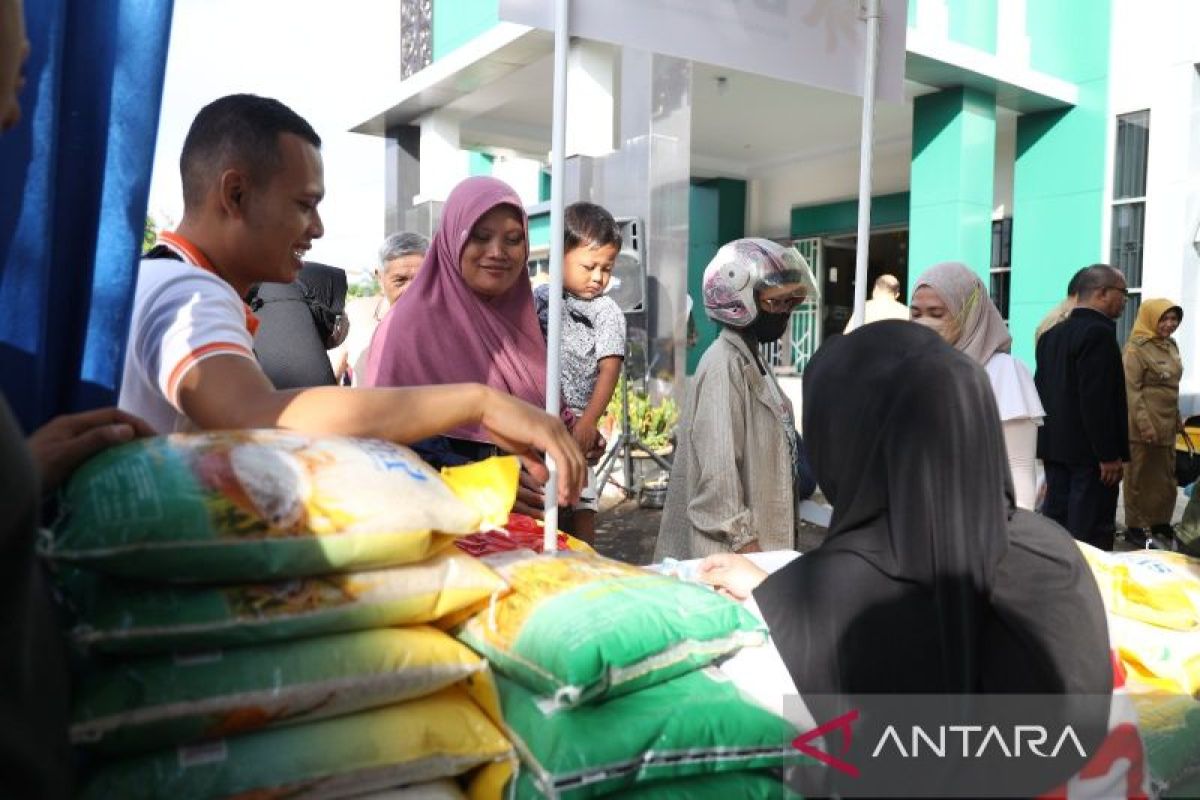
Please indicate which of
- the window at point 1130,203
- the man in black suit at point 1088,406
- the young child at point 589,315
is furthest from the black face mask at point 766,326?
the window at point 1130,203

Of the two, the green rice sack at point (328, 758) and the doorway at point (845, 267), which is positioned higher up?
the doorway at point (845, 267)

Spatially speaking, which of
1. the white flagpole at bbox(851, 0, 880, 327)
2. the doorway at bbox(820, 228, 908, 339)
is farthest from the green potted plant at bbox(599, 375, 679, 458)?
the doorway at bbox(820, 228, 908, 339)

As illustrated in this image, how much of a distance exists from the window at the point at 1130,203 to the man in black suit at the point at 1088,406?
4.78 meters

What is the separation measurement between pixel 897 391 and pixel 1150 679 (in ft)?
2.95

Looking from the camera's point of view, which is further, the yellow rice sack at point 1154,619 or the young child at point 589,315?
the young child at point 589,315

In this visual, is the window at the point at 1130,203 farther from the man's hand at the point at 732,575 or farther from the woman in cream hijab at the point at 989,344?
the man's hand at the point at 732,575

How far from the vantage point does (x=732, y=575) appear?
6.05 feet

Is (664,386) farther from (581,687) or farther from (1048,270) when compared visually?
(581,687)

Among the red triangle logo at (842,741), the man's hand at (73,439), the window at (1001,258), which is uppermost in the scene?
the window at (1001,258)

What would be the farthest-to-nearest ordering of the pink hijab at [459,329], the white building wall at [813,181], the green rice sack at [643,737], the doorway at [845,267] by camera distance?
the doorway at [845,267]
the white building wall at [813,181]
the pink hijab at [459,329]
the green rice sack at [643,737]

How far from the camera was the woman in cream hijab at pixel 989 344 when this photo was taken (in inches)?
139

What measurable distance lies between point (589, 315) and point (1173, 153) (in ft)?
25.4

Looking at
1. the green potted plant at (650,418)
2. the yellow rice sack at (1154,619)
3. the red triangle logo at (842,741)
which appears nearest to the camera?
the red triangle logo at (842,741)

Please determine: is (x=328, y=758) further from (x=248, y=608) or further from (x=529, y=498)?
(x=529, y=498)
